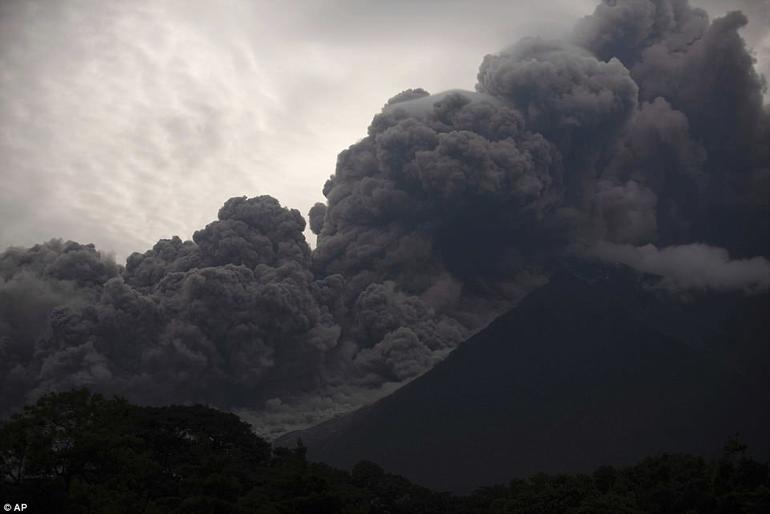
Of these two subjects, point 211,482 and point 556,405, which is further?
point 556,405

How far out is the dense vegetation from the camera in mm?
28922

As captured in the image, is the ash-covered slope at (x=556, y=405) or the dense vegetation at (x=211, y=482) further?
the ash-covered slope at (x=556, y=405)

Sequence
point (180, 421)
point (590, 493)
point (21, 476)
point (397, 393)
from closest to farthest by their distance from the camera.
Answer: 1. point (21, 476)
2. point (590, 493)
3. point (180, 421)
4. point (397, 393)

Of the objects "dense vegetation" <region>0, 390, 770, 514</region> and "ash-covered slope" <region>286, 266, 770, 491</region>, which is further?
"ash-covered slope" <region>286, 266, 770, 491</region>

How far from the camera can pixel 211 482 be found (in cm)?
2942

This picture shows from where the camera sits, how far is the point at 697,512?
112 feet

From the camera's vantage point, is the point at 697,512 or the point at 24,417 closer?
the point at 24,417

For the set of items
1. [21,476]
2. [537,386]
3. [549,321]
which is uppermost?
[549,321]

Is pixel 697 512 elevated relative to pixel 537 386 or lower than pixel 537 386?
lower

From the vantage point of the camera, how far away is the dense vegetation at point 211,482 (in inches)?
1139

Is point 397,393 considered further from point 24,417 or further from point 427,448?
point 24,417

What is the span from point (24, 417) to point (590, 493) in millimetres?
22434

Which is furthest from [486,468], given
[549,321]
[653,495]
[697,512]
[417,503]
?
[697,512]

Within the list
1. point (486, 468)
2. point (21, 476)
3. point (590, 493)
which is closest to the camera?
point (21, 476)
